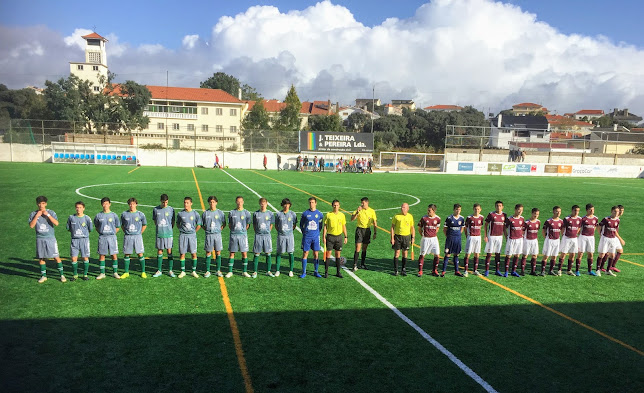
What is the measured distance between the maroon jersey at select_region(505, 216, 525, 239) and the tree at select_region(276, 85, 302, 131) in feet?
220

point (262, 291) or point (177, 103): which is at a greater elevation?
point (177, 103)

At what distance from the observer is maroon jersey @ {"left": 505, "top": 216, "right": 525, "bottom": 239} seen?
35.9 feet

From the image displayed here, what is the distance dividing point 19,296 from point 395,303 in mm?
7611

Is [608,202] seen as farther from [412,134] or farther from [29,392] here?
[412,134]

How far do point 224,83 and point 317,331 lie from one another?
107 m

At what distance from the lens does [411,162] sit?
54125 millimetres

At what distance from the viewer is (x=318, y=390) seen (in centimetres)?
553

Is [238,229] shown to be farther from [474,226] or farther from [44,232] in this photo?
[474,226]

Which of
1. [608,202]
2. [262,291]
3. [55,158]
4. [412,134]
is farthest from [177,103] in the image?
[262,291]

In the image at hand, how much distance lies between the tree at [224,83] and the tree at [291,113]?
33.7 metres

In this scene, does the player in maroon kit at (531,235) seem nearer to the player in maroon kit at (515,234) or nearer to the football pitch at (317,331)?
the player in maroon kit at (515,234)

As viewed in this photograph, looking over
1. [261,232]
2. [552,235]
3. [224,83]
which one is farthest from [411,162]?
[224,83]

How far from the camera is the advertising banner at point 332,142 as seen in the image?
2045 inches

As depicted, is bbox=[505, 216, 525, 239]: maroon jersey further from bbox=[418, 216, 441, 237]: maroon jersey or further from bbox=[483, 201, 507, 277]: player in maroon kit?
bbox=[418, 216, 441, 237]: maroon jersey
